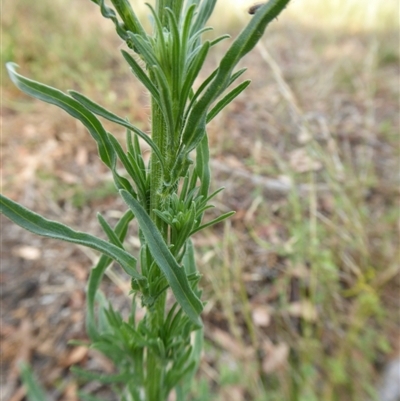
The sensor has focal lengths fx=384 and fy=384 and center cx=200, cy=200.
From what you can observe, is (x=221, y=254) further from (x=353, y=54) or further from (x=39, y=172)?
(x=353, y=54)

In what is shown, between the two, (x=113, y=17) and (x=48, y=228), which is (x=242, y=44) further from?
(x=48, y=228)

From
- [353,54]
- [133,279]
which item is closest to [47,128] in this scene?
[133,279]

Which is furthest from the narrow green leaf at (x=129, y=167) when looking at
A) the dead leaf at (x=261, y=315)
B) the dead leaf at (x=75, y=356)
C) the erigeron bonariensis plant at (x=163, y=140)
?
the dead leaf at (x=261, y=315)

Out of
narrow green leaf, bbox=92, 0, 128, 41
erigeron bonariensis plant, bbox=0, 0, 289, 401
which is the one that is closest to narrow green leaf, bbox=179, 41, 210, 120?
erigeron bonariensis plant, bbox=0, 0, 289, 401

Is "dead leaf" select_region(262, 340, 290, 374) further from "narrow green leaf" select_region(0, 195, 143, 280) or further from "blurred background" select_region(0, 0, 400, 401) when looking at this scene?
"narrow green leaf" select_region(0, 195, 143, 280)

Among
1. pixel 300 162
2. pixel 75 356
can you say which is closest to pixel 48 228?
pixel 75 356

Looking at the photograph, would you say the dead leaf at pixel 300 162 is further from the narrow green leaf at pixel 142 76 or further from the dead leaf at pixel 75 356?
the narrow green leaf at pixel 142 76
